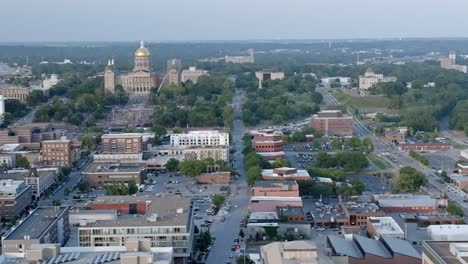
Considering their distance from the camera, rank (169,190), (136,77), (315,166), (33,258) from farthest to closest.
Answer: (136,77) < (315,166) < (169,190) < (33,258)

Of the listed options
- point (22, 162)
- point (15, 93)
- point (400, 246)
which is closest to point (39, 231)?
point (400, 246)

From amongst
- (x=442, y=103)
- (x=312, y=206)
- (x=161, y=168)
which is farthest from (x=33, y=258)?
(x=442, y=103)

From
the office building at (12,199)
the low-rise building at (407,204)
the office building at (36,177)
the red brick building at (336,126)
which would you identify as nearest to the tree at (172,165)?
the office building at (36,177)

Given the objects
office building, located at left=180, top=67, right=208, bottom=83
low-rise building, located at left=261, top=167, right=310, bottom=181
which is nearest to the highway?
low-rise building, located at left=261, top=167, right=310, bottom=181

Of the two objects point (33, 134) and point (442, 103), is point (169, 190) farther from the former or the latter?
point (442, 103)

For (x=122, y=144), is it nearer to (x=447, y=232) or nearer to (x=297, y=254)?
(x=447, y=232)

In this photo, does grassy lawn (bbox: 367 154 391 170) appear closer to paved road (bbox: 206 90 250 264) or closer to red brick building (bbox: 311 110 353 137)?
paved road (bbox: 206 90 250 264)

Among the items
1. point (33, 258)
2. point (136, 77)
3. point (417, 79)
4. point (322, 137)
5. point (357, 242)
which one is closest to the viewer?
point (33, 258)
